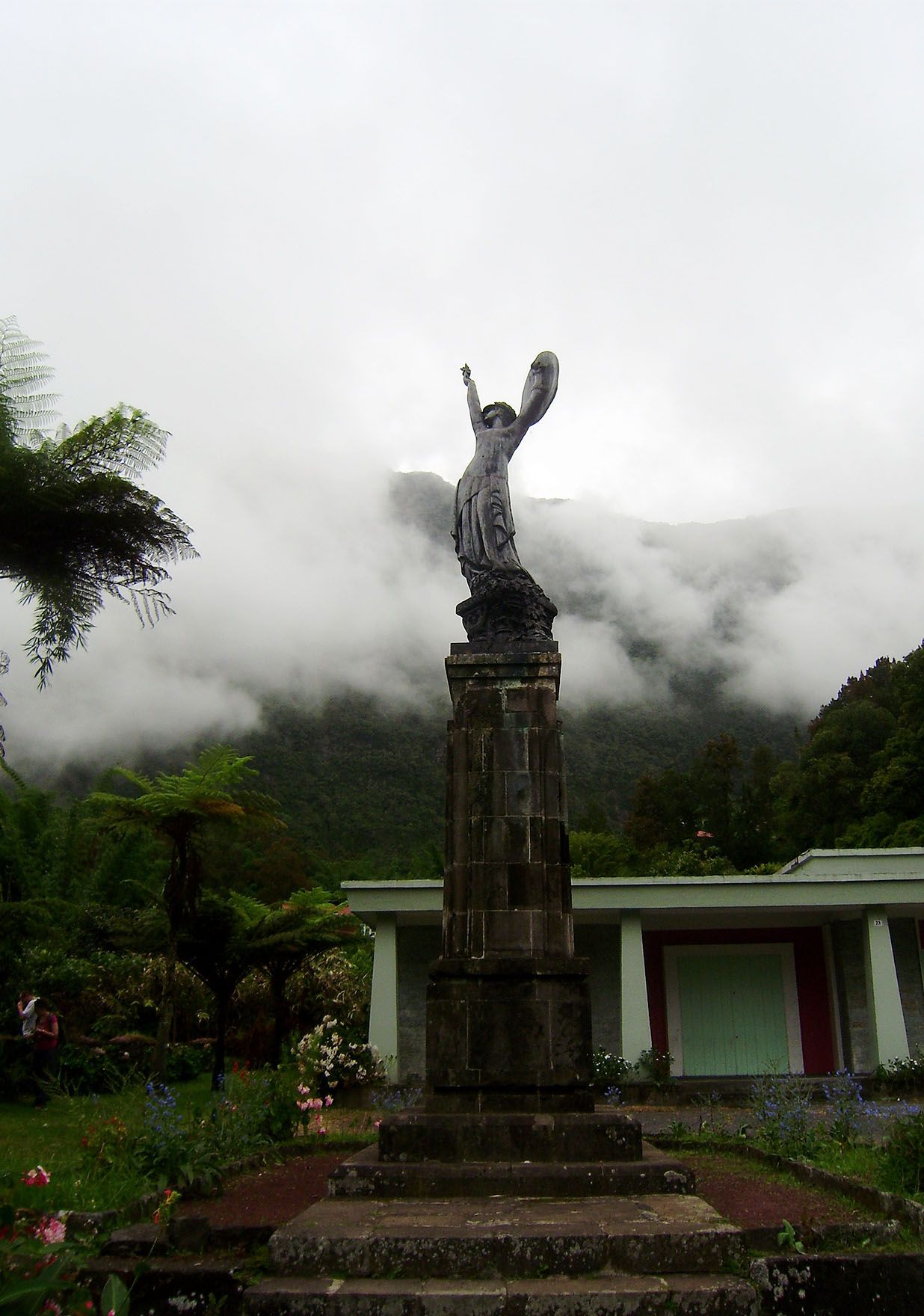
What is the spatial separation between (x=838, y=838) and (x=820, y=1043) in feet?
68.9

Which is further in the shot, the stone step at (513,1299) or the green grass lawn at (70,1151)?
the green grass lawn at (70,1151)

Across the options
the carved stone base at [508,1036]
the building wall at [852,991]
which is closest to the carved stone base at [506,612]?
the carved stone base at [508,1036]

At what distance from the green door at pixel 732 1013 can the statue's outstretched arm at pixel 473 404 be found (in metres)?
10.9

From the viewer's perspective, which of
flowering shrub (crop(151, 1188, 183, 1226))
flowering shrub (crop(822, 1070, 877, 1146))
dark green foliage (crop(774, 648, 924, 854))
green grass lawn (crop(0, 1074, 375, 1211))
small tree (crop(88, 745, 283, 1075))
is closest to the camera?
flowering shrub (crop(151, 1188, 183, 1226))

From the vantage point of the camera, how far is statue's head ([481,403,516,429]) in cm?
944

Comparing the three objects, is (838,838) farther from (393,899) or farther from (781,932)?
(393,899)

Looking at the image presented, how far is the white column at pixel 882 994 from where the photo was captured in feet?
47.1

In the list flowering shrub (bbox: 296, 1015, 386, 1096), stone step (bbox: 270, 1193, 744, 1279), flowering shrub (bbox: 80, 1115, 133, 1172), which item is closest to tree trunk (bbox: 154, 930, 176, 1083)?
flowering shrub (bbox: 296, 1015, 386, 1096)

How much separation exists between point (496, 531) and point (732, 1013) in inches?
442

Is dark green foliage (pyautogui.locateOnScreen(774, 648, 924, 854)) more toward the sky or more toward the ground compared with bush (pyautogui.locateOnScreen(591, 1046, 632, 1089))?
more toward the sky

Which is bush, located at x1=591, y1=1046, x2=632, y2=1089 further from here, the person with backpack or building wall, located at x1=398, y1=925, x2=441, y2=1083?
the person with backpack

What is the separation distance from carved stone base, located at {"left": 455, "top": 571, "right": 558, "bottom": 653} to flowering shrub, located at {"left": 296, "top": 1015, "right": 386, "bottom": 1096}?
6874 mm

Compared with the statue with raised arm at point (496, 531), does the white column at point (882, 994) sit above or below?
below

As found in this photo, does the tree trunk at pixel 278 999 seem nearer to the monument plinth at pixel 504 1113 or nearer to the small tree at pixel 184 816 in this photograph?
the small tree at pixel 184 816
